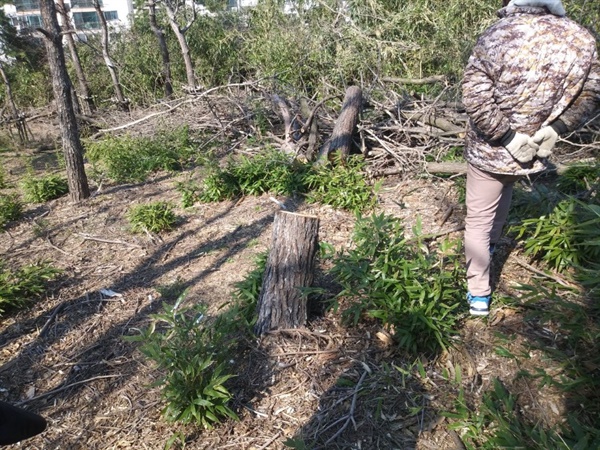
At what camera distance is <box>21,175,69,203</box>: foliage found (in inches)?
243

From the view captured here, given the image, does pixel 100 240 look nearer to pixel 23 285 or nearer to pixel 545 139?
pixel 23 285

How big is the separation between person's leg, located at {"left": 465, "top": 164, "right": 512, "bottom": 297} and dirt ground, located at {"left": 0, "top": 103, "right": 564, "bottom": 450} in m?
0.29

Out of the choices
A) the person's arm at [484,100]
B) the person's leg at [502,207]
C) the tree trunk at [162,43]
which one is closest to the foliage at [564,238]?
the person's leg at [502,207]

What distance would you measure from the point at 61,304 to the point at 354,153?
393cm

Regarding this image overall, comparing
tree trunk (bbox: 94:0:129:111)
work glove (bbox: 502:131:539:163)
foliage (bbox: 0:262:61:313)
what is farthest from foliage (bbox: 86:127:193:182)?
work glove (bbox: 502:131:539:163)

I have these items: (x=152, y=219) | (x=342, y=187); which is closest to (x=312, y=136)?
(x=342, y=187)

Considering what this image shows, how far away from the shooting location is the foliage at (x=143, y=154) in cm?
675

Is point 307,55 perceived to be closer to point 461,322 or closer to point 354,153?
point 354,153

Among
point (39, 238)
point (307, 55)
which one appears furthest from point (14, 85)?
point (39, 238)

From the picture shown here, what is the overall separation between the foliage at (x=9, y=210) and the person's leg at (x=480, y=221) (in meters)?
5.49

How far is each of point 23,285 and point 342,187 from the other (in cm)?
325

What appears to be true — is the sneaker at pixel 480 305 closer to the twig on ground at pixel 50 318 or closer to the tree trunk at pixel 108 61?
the twig on ground at pixel 50 318

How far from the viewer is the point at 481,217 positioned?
2.59 m

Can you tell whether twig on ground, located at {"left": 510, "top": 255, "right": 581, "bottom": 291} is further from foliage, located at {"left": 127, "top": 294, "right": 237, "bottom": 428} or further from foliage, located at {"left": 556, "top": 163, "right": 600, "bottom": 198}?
foliage, located at {"left": 127, "top": 294, "right": 237, "bottom": 428}
